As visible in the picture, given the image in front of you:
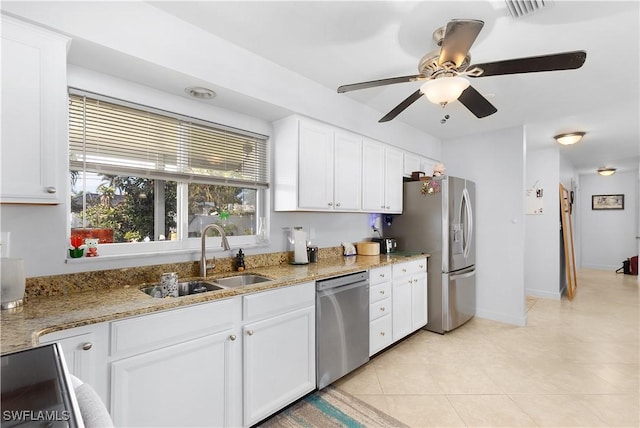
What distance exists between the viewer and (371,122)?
3318 mm

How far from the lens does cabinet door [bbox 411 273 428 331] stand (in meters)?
3.35

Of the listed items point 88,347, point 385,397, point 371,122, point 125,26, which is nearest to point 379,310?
point 385,397

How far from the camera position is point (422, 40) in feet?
6.69

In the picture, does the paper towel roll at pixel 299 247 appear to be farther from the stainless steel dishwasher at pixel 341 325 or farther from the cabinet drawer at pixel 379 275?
the cabinet drawer at pixel 379 275

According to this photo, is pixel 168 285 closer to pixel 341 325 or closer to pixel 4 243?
pixel 4 243

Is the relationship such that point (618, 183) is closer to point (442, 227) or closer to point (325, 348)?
point (442, 227)

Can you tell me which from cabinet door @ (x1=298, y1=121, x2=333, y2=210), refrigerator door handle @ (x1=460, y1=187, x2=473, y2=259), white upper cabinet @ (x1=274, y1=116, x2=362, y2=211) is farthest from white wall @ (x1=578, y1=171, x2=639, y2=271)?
cabinet door @ (x1=298, y1=121, x2=333, y2=210)

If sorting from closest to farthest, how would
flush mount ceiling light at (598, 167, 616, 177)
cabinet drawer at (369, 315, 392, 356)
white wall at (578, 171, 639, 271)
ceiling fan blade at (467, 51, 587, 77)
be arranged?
ceiling fan blade at (467, 51, 587, 77) < cabinet drawer at (369, 315, 392, 356) < flush mount ceiling light at (598, 167, 616, 177) < white wall at (578, 171, 639, 271)

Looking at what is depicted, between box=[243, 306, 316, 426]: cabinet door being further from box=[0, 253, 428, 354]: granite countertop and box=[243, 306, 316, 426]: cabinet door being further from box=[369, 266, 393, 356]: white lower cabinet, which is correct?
box=[369, 266, 393, 356]: white lower cabinet

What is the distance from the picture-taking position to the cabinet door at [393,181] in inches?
139

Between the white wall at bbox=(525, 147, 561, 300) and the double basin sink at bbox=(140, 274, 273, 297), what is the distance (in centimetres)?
493

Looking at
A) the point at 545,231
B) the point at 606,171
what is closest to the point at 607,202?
the point at 606,171

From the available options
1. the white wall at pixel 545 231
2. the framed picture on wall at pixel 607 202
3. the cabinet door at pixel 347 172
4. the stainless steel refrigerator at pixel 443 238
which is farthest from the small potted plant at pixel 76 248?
the framed picture on wall at pixel 607 202

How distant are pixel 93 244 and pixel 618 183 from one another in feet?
32.9
